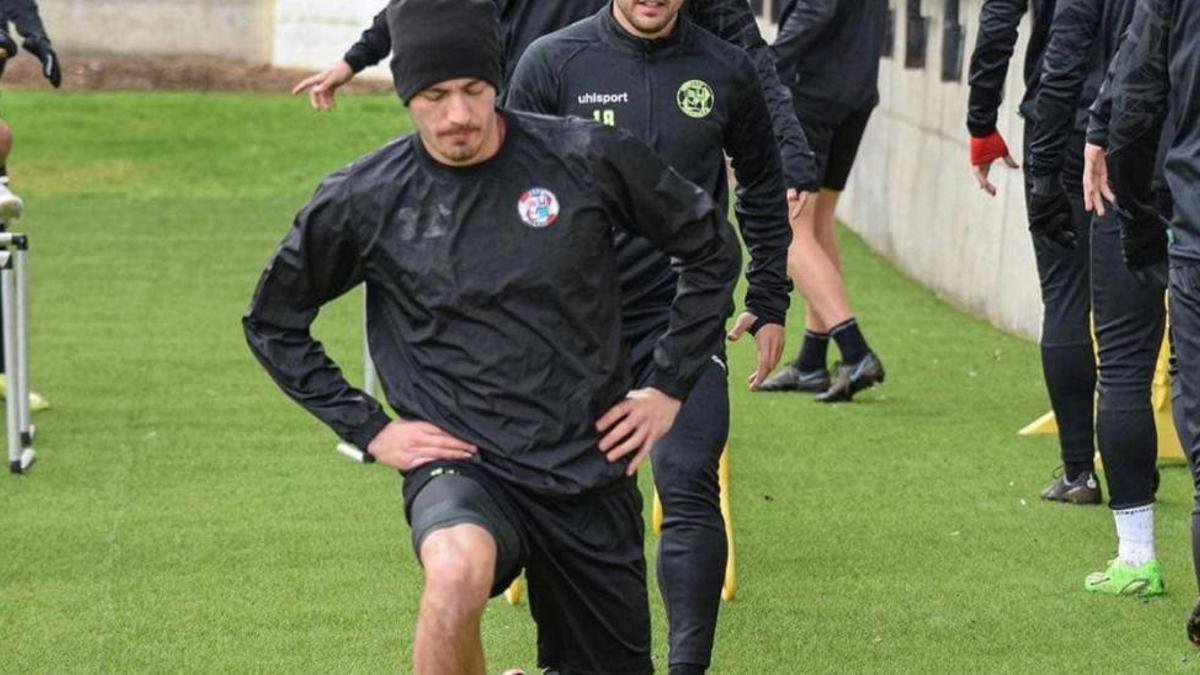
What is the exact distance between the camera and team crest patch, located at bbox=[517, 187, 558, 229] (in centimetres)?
523

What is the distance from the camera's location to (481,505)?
5.16 m

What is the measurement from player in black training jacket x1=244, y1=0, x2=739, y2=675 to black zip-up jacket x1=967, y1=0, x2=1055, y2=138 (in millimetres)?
3164

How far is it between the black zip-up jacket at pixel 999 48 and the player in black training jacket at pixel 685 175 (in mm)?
2126

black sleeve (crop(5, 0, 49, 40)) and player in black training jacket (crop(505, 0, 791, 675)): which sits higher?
player in black training jacket (crop(505, 0, 791, 675))

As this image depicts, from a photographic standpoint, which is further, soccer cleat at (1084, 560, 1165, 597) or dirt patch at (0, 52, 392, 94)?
dirt patch at (0, 52, 392, 94)

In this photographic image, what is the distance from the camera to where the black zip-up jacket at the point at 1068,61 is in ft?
24.7

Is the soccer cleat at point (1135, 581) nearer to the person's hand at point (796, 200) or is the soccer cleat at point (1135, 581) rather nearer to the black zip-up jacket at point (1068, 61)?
the black zip-up jacket at point (1068, 61)

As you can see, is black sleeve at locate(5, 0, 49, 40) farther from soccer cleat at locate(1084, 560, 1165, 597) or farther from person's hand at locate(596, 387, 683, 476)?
person's hand at locate(596, 387, 683, 476)

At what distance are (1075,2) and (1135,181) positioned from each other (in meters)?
1.45

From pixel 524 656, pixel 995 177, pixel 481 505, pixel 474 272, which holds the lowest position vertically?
pixel 995 177

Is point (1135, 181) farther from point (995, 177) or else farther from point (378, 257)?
point (995, 177)

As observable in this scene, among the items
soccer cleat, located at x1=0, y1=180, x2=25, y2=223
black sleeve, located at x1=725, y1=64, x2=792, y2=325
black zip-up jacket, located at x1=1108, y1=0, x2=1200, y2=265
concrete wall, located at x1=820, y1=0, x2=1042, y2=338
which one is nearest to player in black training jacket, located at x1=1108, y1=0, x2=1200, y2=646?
black zip-up jacket, located at x1=1108, y1=0, x2=1200, y2=265

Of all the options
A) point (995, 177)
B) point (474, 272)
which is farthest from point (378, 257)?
point (995, 177)

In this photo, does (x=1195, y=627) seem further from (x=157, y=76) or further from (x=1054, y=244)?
(x=157, y=76)
